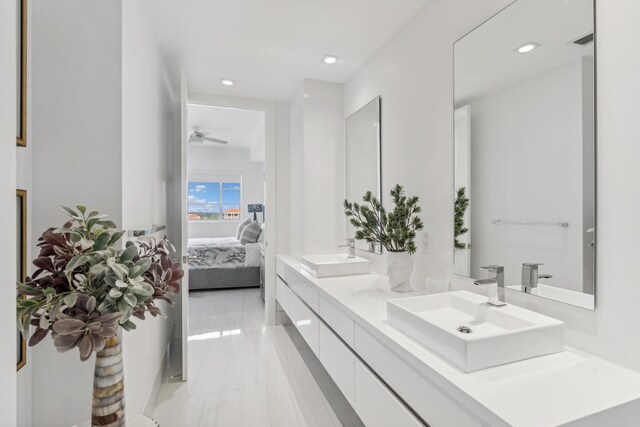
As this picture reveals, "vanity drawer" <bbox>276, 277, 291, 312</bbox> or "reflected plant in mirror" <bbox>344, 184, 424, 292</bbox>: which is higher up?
"reflected plant in mirror" <bbox>344, 184, 424, 292</bbox>

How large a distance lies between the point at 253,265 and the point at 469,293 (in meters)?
4.10

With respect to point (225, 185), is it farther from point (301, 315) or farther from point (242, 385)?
point (242, 385)

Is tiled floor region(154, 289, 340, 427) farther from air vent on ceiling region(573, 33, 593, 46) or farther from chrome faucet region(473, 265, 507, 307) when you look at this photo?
air vent on ceiling region(573, 33, 593, 46)

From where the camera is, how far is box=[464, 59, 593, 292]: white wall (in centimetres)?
117

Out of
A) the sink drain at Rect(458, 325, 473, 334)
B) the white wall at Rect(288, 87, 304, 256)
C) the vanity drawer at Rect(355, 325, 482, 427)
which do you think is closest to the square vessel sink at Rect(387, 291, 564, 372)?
the sink drain at Rect(458, 325, 473, 334)

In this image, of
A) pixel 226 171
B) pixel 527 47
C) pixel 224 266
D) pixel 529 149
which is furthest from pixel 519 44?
pixel 226 171

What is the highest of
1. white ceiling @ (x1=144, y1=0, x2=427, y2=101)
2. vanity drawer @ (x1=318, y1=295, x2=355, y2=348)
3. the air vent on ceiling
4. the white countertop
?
white ceiling @ (x1=144, y1=0, x2=427, y2=101)

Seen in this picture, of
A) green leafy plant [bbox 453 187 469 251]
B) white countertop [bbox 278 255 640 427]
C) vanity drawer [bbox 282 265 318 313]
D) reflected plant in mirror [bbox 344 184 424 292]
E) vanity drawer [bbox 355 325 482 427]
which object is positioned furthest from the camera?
vanity drawer [bbox 282 265 318 313]

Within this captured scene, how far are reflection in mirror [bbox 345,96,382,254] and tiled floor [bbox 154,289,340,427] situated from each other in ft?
3.77

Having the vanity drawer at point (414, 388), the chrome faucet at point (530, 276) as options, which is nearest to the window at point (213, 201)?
the vanity drawer at point (414, 388)

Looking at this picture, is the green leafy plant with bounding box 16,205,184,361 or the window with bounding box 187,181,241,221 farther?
the window with bounding box 187,181,241,221

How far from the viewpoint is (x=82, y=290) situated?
0.93 m

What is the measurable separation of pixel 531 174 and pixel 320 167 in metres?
1.94

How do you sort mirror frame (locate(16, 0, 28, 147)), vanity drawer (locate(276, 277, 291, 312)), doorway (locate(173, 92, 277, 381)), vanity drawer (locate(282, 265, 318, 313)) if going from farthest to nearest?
vanity drawer (locate(276, 277, 291, 312)) < doorway (locate(173, 92, 277, 381)) < vanity drawer (locate(282, 265, 318, 313)) < mirror frame (locate(16, 0, 28, 147))
